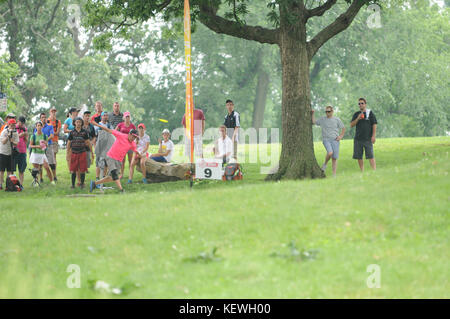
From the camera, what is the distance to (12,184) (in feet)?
63.7

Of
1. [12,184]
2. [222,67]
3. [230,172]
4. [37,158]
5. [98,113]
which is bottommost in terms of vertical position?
[12,184]

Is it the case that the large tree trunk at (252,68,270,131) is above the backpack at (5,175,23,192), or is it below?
above

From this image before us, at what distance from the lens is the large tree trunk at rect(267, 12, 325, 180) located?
17859mm

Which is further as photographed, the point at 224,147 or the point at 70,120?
the point at 70,120

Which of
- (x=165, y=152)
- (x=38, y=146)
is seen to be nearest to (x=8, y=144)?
(x=38, y=146)

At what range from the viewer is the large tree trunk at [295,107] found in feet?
58.6

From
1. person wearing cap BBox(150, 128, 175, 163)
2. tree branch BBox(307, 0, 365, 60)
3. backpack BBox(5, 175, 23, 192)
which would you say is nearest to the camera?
tree branch BBox(307, 0, 365, 60)

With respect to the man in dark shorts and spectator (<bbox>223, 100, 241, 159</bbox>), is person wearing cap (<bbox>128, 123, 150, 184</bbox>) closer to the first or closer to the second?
spectator (<bbox>223, 100, 241, 159</bbox>)

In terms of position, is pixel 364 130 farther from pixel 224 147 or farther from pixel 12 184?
pixel 12 184

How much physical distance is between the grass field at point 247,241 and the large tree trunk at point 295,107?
4.12 meters

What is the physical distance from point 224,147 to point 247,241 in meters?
9.43

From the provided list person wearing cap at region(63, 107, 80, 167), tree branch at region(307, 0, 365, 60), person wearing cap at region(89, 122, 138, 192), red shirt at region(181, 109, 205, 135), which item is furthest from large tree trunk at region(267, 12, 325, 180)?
person wearing cap at region(63, 107, 80, 167)

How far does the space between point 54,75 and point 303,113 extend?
2902cm

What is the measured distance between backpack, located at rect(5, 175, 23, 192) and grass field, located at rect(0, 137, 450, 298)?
522 centimetres
